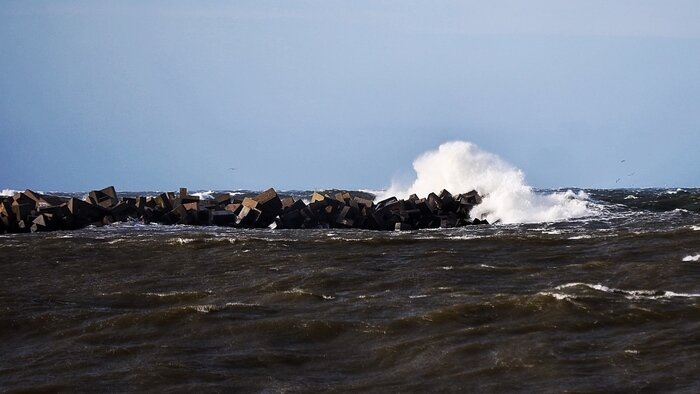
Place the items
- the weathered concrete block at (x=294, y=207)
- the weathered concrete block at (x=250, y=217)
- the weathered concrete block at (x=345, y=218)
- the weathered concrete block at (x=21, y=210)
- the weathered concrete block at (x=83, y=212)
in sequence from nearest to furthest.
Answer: the weathered concrete block at (x=21, y=210), the weathered concrete block at (x=83, y=212), the weathered concrete block at (x=345, y=218), the weathered concrete block at (x=250, y=217), the weathered concrete block at (x=294, y=207)

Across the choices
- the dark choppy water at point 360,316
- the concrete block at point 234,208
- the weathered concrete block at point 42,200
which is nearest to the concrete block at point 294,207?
the concrete block at point 234,208

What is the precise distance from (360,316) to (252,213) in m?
14.1

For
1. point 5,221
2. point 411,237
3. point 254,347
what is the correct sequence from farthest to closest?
point 5,221 < point 411,237 < point 254,347

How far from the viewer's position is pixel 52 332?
372 inches

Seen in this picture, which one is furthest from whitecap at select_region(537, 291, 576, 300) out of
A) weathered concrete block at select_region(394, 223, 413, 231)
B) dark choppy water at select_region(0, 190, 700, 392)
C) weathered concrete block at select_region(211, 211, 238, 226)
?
weathered concrete block at select_region(211, 211, 238, 226)

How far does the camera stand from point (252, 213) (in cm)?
2348

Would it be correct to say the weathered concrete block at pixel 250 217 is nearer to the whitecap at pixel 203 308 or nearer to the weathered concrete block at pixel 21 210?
the weathered concrete block at pixel 21 210

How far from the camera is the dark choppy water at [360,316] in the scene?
24.3 feet

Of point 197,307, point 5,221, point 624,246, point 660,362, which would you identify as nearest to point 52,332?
point 197,307

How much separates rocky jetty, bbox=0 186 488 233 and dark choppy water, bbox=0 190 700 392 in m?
6.95

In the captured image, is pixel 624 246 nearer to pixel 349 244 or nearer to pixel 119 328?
pixel 349 244

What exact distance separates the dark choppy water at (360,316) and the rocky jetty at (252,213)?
695 cm

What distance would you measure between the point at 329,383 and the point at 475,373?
1.15 metres

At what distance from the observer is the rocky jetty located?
22719mm
